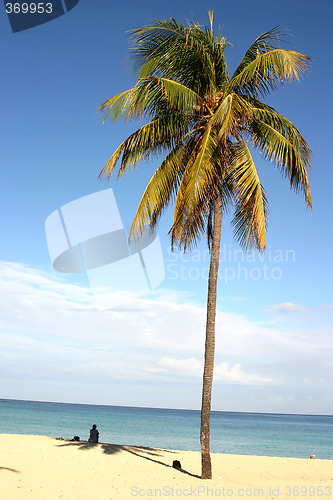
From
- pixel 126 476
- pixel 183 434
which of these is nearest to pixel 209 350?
pixel 126 476

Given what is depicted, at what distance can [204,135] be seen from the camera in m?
11.2

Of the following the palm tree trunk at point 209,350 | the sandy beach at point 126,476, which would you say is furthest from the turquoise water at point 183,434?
Result: the palm tree trunk at point 209,350

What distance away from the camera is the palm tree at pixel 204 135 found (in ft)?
36.4

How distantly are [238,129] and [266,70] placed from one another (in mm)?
1655

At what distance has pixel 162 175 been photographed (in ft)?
39.6

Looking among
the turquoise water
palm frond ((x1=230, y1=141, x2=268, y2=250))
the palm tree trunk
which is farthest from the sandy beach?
the turquoise water

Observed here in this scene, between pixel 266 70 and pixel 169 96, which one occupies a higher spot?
pixel 266 70

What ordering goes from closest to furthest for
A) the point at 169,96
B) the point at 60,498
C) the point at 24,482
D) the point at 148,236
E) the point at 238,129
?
1. the point at 60,498
2. the point at 24,482
3. the point at 169,96
4. the point at 238,129
5. the point at 148,236

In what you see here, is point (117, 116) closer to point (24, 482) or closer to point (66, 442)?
point (24, 482)

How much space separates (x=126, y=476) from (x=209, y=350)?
4.00 metres

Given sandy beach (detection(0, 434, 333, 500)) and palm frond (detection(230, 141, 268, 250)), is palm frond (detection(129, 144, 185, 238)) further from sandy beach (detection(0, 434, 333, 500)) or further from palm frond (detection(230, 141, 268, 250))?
sandy beach (detection(0, 434, 333, 500))

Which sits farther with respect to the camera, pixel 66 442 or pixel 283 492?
pixel 66 442

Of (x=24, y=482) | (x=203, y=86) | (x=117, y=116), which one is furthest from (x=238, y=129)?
(x=24, y=482)

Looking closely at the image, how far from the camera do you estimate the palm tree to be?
1108 centimetres
